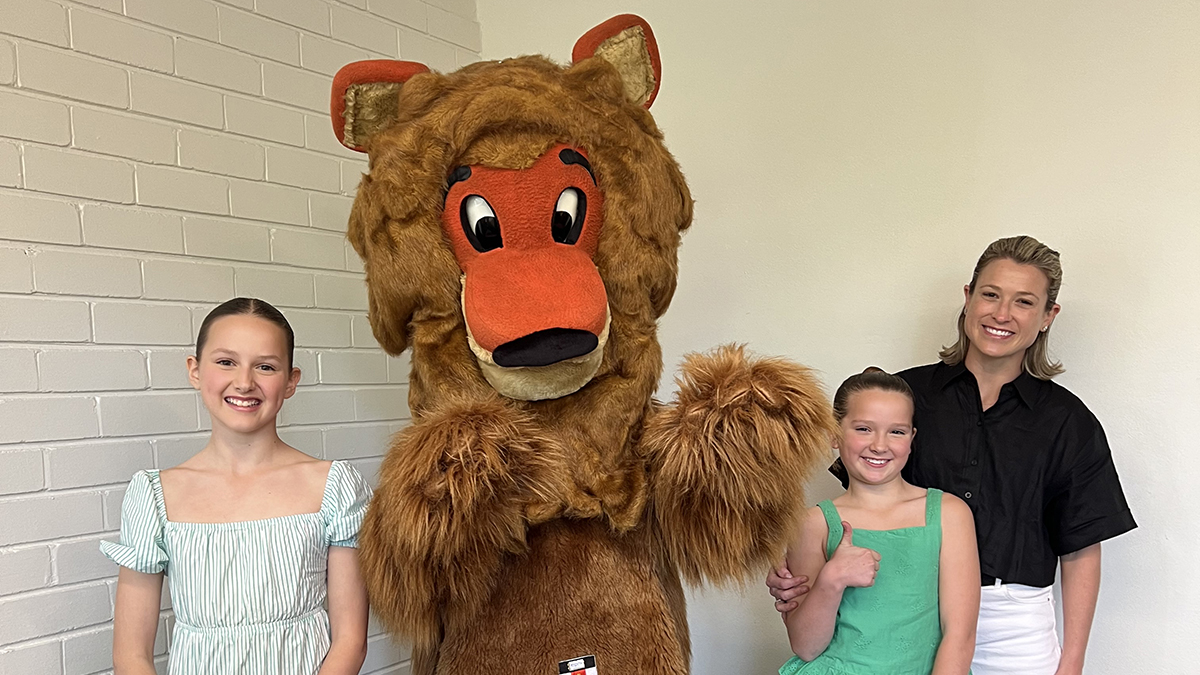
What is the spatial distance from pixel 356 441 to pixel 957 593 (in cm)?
158

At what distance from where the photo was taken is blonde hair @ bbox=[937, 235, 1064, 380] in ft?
5.30

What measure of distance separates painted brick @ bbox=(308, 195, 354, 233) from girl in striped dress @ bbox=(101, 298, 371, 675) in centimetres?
84

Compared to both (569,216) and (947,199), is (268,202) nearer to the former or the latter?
(569,216)

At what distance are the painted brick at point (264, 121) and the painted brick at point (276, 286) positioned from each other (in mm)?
352

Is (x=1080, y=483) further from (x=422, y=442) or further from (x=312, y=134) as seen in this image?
(x=312, y=134)

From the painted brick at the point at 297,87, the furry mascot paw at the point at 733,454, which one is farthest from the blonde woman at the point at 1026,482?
the painted brick at the point at 297,87

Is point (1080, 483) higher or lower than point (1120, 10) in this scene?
lower

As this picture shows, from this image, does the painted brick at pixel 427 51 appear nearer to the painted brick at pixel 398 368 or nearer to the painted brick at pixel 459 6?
the painted brick at pixel 459 6

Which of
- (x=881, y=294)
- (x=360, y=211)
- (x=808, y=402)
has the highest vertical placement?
(x=360, y=211)

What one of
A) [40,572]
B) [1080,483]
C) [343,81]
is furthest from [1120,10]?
[40,572]

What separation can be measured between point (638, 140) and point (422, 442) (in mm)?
617

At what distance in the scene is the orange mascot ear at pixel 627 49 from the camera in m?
1.47

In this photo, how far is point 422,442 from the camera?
3.78 ft

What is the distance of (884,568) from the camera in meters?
1.46
